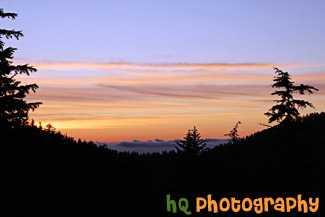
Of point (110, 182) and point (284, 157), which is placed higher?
point (284, 157)

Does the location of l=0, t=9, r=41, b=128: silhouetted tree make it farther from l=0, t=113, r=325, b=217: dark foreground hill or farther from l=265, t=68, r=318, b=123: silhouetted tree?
l=265, t=68, r=318, b=123: silhouetted tree

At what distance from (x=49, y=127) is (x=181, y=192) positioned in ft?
70.4

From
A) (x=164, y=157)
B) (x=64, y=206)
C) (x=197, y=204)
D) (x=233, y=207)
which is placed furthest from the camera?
(x=164, y=157)

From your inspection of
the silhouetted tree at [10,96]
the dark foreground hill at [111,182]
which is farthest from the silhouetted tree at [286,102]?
the silhouetted tree at [10,96]

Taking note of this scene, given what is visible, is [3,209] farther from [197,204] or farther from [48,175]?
[197,204]

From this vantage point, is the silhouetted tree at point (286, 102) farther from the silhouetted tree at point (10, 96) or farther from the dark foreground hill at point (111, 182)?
the silhouetted tree at point (10, 96)

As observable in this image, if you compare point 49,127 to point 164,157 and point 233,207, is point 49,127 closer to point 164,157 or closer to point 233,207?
point 233,207

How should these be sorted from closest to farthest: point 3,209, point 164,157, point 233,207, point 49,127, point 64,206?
point 3,209 < point 64,206 < point 233,207 < point 49,127 < point 164,157

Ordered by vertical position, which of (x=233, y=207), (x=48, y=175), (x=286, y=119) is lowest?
(x=233, y=207)

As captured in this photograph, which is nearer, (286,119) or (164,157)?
(286,119)

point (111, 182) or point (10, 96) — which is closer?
point (10, 96)

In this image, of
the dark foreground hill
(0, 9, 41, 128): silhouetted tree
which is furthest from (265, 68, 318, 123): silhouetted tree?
(0, 9, 41, 128): silhouetted tree

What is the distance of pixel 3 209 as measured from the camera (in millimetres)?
24188

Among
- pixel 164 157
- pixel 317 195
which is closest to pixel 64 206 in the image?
pixel 317 195
